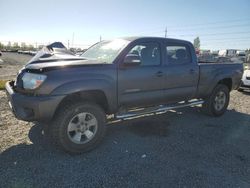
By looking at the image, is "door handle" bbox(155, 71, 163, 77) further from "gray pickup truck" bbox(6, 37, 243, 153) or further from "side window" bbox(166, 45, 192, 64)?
"side window" bbox(166, 45, 192, 64)

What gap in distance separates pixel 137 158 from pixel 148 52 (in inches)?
80.1

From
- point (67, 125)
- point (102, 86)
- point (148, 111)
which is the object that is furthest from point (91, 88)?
point (148, 111)

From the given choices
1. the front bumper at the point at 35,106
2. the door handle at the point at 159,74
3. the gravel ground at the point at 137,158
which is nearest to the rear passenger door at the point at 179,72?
the door handle at the point at 159,74

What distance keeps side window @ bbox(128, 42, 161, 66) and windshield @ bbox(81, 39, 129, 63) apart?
0.27 meters

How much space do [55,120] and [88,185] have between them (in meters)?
1.12

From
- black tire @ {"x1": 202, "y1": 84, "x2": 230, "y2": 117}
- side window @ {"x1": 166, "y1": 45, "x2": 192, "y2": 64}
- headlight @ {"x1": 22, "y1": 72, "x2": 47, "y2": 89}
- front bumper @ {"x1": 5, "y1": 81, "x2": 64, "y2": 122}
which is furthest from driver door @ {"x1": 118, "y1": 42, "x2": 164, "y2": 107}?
black tire @ {"x1": 202, "y1": 84, "x2": 230, "y2": 117}

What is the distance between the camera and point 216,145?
421 cm

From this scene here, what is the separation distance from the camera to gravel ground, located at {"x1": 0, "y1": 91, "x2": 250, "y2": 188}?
298cm

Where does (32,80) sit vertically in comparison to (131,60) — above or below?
below

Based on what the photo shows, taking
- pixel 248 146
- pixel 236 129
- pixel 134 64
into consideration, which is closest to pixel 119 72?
pixel 134 64

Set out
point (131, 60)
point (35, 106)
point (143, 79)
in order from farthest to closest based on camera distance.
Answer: point (143, 79) → point (131, 60) → point (35, 106)

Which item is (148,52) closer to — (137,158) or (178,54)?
(178,54)

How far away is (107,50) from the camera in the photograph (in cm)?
445

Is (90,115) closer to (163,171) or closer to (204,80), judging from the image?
(163,171)
